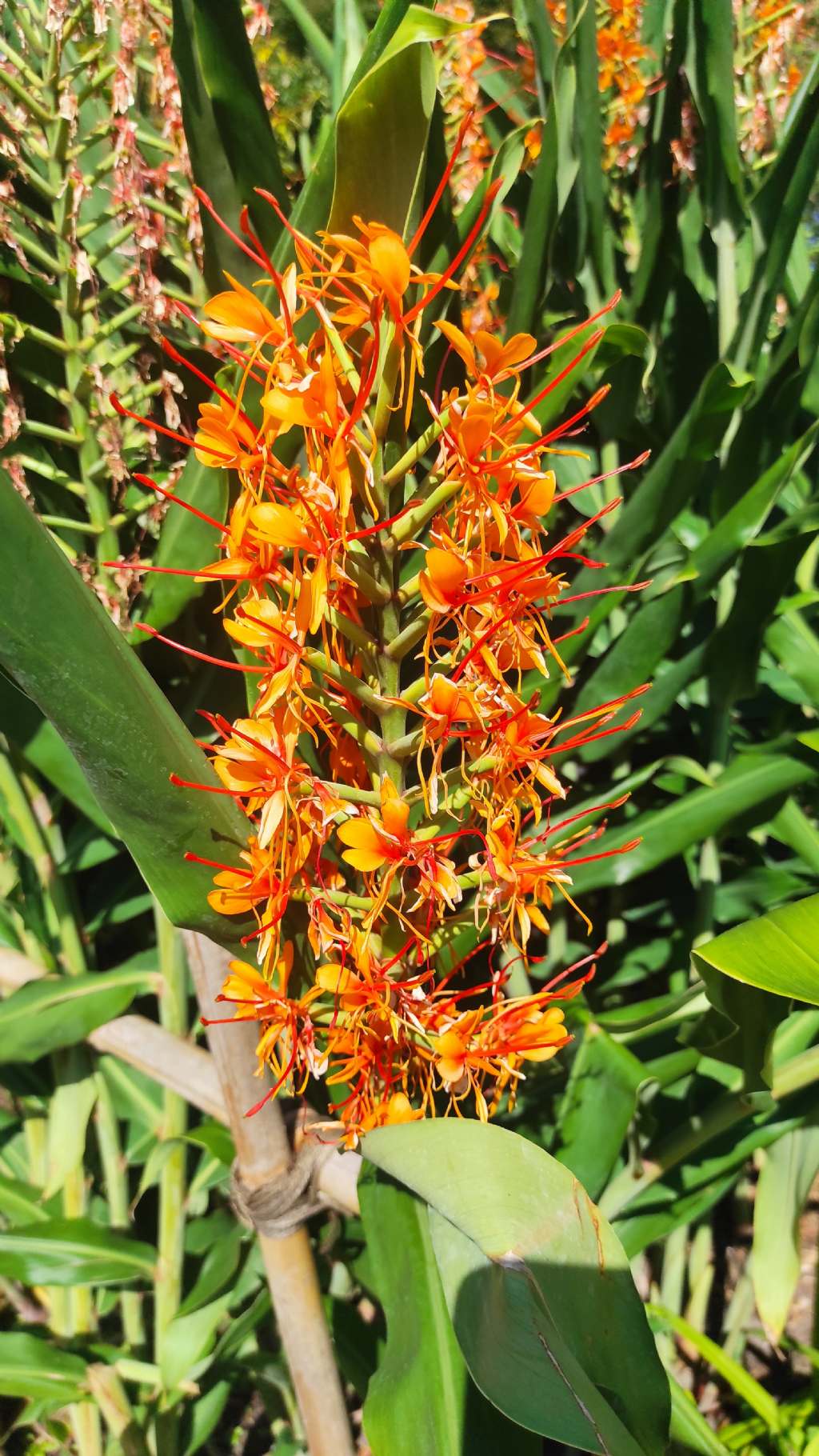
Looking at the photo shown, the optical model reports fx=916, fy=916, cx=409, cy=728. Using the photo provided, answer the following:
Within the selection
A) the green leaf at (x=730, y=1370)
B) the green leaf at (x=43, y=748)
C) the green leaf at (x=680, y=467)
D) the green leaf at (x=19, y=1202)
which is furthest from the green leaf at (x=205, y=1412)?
the green leaf at (x=680, y=467)

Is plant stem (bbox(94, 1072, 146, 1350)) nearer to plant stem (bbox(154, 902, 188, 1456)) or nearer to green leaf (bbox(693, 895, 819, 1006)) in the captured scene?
plant stem (bbox(154, 902, 188, 1456))

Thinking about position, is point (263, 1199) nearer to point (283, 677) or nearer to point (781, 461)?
point (283, 677)

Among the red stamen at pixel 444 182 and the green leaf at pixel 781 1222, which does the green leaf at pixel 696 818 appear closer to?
the green leaf at pixel 781 1222

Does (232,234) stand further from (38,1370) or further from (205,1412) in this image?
(205,1412)

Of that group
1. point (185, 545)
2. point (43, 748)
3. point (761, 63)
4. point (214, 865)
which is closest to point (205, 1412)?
point (43, 748)

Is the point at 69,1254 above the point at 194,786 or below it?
below

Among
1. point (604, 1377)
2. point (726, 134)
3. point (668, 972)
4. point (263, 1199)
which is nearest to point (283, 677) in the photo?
point (604, 1377)
